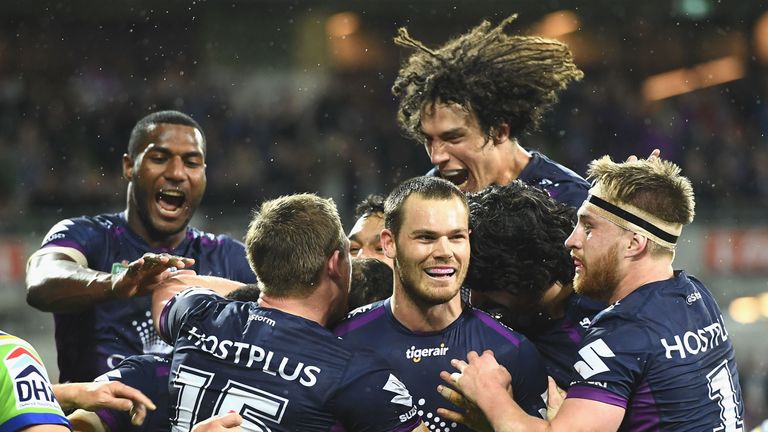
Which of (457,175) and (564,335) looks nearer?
(564,335)

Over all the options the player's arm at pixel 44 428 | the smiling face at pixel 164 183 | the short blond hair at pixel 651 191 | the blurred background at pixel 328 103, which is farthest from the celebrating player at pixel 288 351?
the blurred background at pixel 328 103

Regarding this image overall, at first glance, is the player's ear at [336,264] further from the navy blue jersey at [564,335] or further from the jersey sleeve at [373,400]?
the navy blue jersey at [564,335]

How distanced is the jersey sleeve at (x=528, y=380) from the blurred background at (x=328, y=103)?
10.2 metres

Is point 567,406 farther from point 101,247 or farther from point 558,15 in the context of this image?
point 558,15

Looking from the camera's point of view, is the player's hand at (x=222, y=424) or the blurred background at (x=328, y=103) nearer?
the player's hand at (x=222, y=424)

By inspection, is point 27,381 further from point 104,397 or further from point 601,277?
point 601,277

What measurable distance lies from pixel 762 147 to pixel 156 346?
525 inches

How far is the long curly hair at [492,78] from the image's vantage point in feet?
19.6

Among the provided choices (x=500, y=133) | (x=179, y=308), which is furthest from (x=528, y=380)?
(x=500, y=133)

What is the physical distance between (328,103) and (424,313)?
43.6 feet

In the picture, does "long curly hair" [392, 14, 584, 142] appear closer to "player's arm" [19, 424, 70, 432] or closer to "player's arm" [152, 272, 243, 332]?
"player's arm" [152, 272, 243, 332]

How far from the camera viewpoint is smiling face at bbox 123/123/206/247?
5895 mm

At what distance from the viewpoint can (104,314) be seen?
5.71 m

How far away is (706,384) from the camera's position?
13.5 ft
